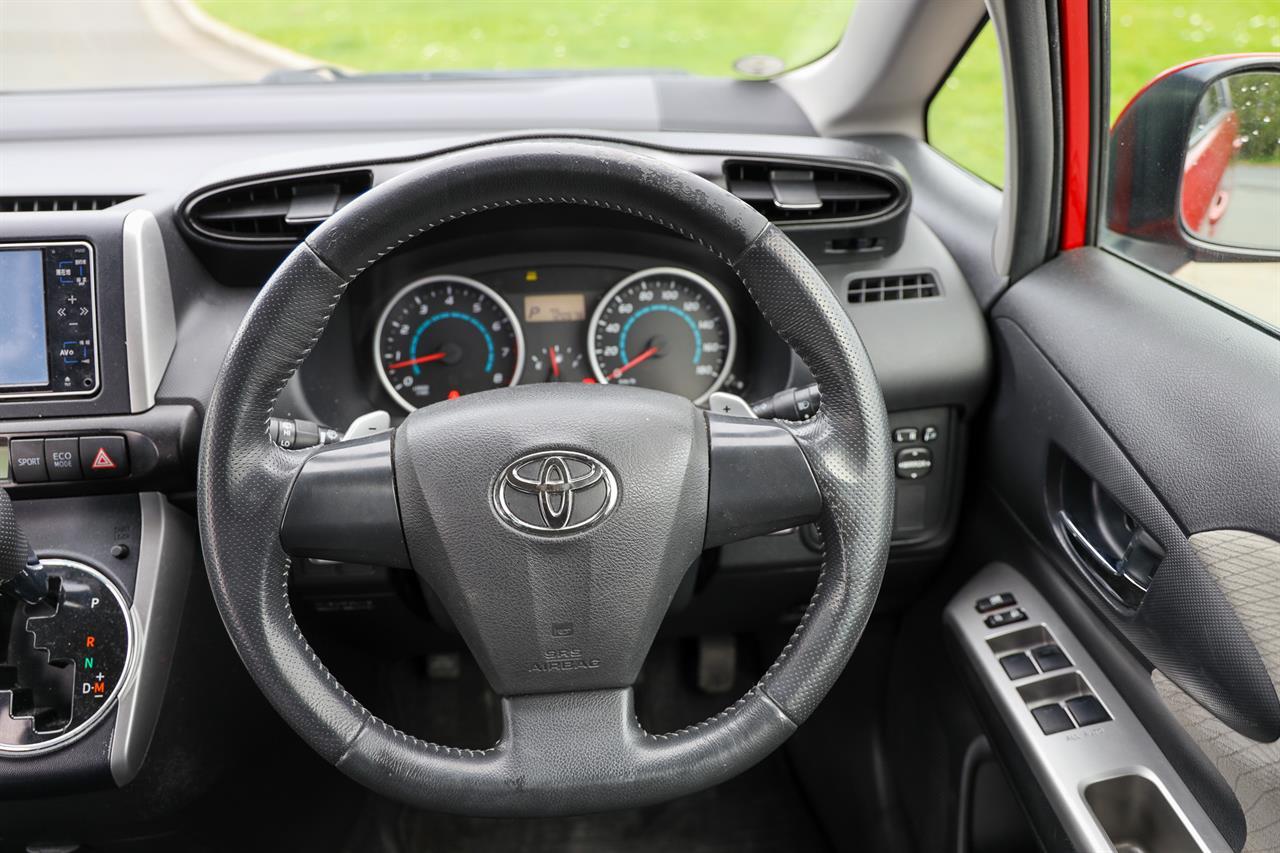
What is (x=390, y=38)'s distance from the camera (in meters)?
2.05

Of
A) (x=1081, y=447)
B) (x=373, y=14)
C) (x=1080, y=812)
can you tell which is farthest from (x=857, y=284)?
(x=373, y=14)

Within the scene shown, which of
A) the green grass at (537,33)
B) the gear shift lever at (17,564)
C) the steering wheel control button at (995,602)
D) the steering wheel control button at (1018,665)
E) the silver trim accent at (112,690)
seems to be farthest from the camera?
the green grass at (537,33)

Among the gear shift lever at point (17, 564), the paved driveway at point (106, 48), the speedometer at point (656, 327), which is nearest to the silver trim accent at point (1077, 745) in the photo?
the speedometer at point (656, 327)

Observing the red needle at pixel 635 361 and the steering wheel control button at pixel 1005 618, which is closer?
the steering wheel control button at pixel 1005 618

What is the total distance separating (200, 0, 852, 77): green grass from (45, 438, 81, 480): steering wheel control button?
0.97 metres

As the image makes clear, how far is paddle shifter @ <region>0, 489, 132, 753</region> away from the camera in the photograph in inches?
53.7

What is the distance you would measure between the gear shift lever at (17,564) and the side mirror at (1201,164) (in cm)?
153

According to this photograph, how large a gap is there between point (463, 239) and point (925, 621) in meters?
1.03

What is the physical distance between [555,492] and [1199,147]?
1.06 m

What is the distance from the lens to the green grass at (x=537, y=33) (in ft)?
6.59

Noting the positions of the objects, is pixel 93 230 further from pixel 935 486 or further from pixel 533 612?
pixel 935 486

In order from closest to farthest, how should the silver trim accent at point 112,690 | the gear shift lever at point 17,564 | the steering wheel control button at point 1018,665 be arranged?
the gear shift lever at point 17,564, the silver trim accent at point 112,690, the steering wheel control button at point 1018,665

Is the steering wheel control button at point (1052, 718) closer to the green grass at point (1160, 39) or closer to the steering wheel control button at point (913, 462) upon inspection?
the steering wheel control button at point (913, 462)

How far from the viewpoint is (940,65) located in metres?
1.94
